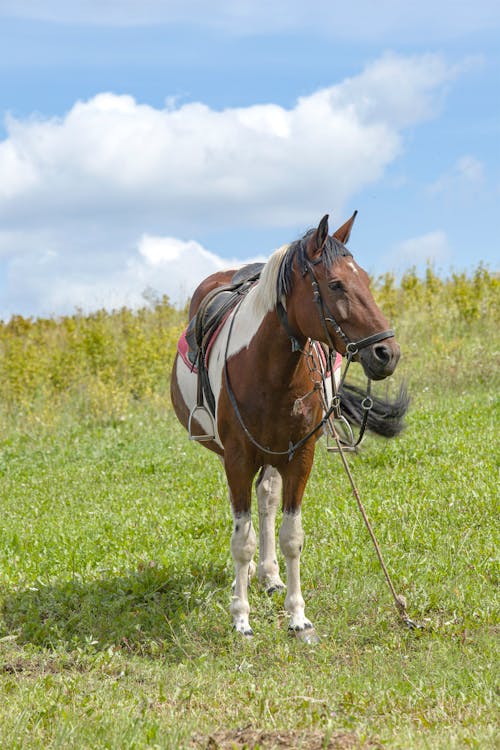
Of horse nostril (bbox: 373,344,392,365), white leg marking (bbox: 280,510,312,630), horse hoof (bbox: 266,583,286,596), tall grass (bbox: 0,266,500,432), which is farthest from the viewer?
tall grass (bbox: 0,266,500,432)

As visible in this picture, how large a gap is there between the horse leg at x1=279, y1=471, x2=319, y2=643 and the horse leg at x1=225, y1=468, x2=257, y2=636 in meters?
0.23

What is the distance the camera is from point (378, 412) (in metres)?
6.40

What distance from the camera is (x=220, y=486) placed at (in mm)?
8781

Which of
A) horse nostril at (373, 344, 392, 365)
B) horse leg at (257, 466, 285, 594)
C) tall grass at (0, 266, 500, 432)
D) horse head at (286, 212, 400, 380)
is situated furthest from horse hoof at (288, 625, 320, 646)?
tall grass at (0, 266, 500, 432)

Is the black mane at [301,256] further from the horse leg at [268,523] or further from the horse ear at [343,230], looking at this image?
the horse leg at [268,523]

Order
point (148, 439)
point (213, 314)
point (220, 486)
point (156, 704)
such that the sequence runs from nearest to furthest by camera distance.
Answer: point (156, 704) < point (213, 314) < point (220, 486) < point (148, 439)

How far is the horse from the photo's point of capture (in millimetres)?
4285

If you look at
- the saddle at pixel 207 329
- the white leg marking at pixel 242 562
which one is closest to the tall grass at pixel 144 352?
the saddle at pixel 207 329

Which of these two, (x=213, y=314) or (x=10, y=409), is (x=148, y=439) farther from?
(x=213, y=314)

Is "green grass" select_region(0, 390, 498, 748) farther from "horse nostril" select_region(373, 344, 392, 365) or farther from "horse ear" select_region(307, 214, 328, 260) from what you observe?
"horse ear" select_region(307, 214, 328, 260)

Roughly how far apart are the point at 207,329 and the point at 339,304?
5.72 feet

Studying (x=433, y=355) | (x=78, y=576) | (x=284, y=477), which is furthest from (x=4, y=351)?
(x=284, y=477)

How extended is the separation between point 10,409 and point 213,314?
977cm

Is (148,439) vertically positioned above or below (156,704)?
above
